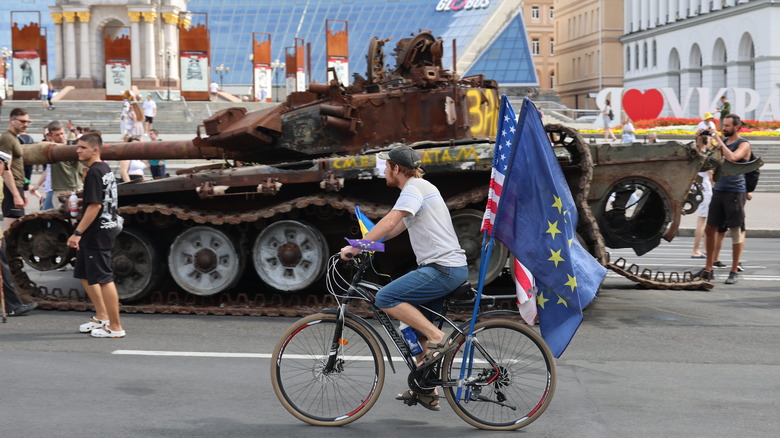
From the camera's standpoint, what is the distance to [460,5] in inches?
3629

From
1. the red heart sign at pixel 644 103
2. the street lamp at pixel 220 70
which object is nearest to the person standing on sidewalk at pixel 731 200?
the red heart sign at pixel 644 103

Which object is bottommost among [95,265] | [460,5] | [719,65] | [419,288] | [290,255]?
[290,255]

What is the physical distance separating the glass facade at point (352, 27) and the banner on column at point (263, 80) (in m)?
22.8

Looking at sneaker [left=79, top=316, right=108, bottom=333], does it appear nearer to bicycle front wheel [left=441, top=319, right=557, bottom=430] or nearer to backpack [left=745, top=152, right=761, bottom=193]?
bicycle front wheel [left=441, top=319, right=557, bottom=430]

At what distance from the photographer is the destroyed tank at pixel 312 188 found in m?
11.6

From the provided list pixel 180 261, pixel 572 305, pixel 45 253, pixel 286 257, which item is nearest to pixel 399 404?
pixel 572 305

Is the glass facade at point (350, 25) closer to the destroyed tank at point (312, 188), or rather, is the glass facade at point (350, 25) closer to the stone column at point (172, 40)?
the stone column at point (172, 40)

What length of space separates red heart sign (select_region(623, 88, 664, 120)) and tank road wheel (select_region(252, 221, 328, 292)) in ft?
155

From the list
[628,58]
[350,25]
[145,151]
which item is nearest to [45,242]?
[145,151]

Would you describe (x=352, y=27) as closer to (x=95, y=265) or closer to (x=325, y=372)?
(x=95, y=265)

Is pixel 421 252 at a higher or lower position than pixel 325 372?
higher

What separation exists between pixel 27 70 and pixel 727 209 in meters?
45.9

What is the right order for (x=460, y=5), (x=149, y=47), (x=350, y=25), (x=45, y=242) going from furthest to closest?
(x=350, y=25) → (x=460, y=5) → (x=149, y=47) → (x=45, y=242)

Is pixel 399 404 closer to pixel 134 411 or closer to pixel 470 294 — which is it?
pixel 470 294
